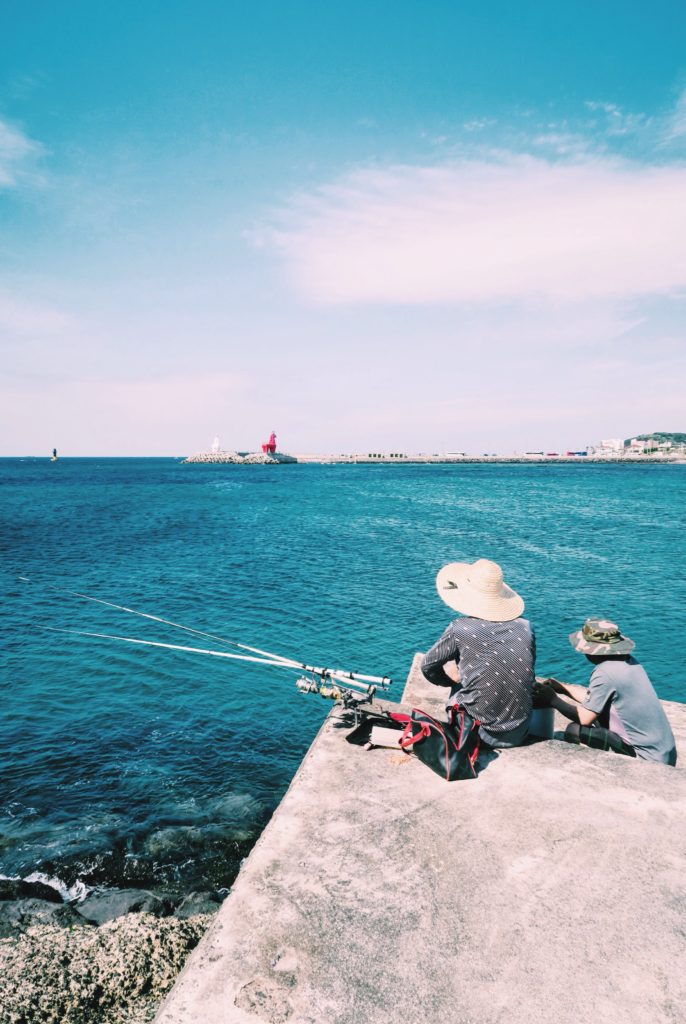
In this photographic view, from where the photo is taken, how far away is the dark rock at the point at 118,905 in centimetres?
594

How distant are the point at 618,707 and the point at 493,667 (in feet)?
4.84

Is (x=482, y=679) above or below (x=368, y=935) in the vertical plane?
above

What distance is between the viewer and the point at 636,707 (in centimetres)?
536

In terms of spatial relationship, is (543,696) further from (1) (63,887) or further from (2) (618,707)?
(1) (63,887)

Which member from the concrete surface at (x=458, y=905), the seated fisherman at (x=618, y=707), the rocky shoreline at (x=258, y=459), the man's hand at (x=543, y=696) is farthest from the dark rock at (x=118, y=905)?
the rocky shoreline at (x=258, y=459)

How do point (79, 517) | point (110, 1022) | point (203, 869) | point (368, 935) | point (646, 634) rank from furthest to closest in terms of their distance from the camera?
point (79, 517), point (646, 634), point (203, 869), point (110, 1022), point (368, 935)

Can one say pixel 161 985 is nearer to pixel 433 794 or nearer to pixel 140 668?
pixel 433 794

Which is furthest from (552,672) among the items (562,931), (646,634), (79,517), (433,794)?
(79,517)

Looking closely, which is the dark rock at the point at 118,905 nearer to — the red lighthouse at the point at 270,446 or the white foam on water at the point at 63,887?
the white foam on water at the point at 63,887

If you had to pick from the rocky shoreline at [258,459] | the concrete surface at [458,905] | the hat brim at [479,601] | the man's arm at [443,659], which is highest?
the rocky shoreline at [258,459]

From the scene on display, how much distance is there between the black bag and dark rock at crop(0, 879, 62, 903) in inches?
193

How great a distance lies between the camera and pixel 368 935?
3.36 metres

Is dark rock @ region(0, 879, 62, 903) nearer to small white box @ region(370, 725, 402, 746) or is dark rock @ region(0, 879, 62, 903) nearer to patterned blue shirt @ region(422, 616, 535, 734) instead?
small white box @ region(370, 725, 402, 746)

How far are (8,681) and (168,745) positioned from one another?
562 cm
